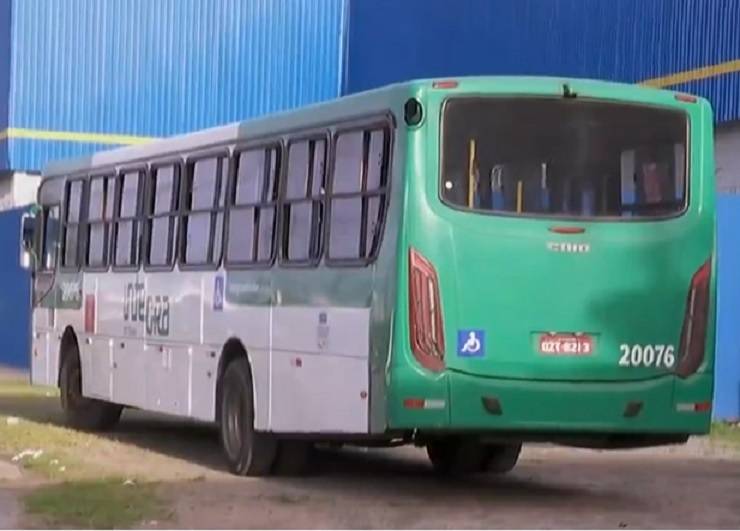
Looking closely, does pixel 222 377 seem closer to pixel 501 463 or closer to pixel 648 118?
pixel 501 463

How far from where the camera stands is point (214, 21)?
39.7m

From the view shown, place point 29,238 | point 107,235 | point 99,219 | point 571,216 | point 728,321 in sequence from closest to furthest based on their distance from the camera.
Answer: point 571,216
point 107,235
point 99,219
point 728,321
point 29,238

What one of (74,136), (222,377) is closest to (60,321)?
(222,377)

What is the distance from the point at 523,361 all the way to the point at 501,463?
10.3 feet

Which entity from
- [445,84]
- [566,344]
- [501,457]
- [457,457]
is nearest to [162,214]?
[457,457]

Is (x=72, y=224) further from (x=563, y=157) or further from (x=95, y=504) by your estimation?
(x=563, y=157)

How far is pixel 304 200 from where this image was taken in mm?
14062

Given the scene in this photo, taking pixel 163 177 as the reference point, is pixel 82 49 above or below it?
above

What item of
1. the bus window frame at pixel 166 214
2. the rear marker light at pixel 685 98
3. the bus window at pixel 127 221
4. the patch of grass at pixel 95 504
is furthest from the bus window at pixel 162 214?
the rear marker light at pixel 685 98

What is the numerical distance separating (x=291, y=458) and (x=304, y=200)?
2300 mm

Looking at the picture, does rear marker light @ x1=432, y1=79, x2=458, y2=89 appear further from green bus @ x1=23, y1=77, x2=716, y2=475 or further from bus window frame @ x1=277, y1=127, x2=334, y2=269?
bus window frame @ x1=277, y1=127, x2=334, y2=269

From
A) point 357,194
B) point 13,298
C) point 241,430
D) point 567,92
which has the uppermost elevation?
point 567,92

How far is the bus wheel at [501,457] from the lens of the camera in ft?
50.5

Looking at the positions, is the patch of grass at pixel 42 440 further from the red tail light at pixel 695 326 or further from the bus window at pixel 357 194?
the red tail light at pixel 695 326
